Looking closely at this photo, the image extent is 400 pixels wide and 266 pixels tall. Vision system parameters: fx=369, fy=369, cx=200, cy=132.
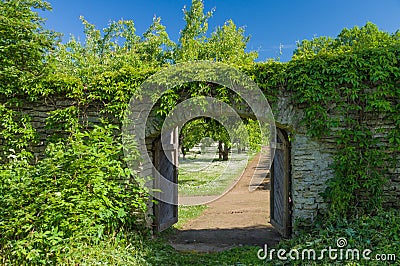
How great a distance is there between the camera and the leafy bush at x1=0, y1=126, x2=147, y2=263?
164 inches

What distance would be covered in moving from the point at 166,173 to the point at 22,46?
3289 millimetres

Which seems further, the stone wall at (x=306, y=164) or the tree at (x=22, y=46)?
the tree at (x=22, y=46)

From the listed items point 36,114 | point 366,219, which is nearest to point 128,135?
point 36,114

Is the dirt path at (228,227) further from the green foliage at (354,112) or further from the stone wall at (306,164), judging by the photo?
the green foliage at (354,112)

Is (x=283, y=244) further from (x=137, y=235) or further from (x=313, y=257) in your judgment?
(x=137, y=235)

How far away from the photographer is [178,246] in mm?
5992

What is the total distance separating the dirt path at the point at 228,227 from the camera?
626 centimetres

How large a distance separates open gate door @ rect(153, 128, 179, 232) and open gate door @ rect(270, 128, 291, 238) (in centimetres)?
192

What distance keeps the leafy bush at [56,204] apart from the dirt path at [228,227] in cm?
169

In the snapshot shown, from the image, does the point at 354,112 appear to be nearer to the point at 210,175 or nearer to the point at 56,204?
the point at 56,204

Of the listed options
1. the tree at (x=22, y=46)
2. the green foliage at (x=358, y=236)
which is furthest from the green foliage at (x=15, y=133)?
the green foliage at (x=358, y=236)

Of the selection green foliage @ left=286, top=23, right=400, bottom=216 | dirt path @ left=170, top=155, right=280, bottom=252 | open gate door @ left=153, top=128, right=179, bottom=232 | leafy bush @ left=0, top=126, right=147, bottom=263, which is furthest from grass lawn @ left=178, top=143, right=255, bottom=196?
leafy bush @ left=0, top=126, right=147, bottom=263

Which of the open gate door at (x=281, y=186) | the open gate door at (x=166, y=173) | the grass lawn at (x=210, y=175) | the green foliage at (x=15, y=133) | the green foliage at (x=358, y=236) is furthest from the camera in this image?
the grass lawn at (x=210, y=175)

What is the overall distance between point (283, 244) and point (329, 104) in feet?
6.82
